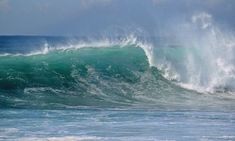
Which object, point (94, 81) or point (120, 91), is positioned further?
point (94, 81)

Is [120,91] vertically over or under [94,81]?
under

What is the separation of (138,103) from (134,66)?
5.56m

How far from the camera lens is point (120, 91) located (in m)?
20.6

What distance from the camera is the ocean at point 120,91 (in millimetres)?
13047

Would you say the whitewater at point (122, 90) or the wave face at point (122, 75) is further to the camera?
the wave face at point (122, 75)

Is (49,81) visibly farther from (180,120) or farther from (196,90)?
(180,120)

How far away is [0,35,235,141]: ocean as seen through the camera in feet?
42.8

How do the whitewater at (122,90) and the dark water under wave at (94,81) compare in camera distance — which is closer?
the whitewater at (122,90)

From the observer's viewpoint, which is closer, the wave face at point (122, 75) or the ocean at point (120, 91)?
the ocean at point (120, 91)

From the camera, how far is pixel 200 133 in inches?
499

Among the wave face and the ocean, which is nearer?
the ocean

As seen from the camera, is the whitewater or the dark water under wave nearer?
the whitewater

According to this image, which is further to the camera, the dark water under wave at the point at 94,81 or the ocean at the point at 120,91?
the dark water under wave at the point at 94,81

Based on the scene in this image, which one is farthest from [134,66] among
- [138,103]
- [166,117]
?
[166,117]
